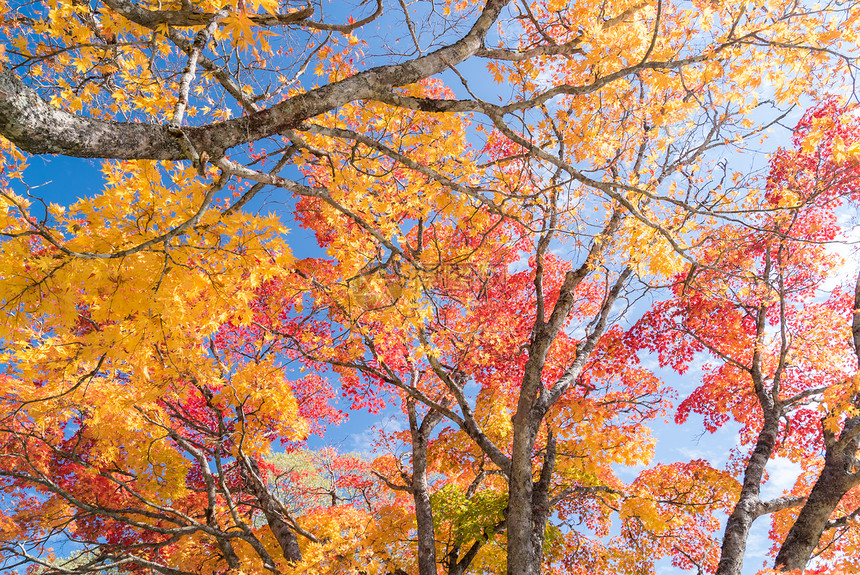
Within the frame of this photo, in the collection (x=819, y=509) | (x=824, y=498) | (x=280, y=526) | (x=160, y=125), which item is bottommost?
(x=819, y=509)

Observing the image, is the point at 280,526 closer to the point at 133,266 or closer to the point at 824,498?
the point at 133,266

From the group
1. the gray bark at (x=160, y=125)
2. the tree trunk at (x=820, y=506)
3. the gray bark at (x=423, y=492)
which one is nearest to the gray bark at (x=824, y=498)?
the tree trunk at (x=820, y=506)

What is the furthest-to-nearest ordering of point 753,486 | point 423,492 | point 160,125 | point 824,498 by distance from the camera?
point 423,492 → point 753,486 → point 824,498 → point 160,125

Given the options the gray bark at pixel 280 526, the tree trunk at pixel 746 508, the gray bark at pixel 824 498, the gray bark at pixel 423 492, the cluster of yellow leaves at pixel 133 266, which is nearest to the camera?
the cluster of yellow leaves at pixel 133 266

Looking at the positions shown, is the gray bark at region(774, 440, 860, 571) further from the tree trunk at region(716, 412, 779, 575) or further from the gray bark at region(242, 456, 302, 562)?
the gray bark at region(242, 456, 302, 562)

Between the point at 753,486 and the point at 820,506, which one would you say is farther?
the point at 753,486

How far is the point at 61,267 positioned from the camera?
257 cm

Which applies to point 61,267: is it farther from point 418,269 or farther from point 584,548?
point 584,548

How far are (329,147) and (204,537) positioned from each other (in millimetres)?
8533

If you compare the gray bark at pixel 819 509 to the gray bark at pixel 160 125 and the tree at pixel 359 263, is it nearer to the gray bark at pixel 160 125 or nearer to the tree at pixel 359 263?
the tree at pixel 359 263

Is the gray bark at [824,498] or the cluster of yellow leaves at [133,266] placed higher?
the cluster of yellow leaves at [133,266]

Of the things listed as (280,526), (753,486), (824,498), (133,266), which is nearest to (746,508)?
(753,486)

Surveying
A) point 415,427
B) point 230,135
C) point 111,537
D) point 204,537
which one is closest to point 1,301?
point 230,135

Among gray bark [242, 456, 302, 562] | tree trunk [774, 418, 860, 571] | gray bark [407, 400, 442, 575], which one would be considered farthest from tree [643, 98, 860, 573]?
gray bark [242, 456, 302, 562]
